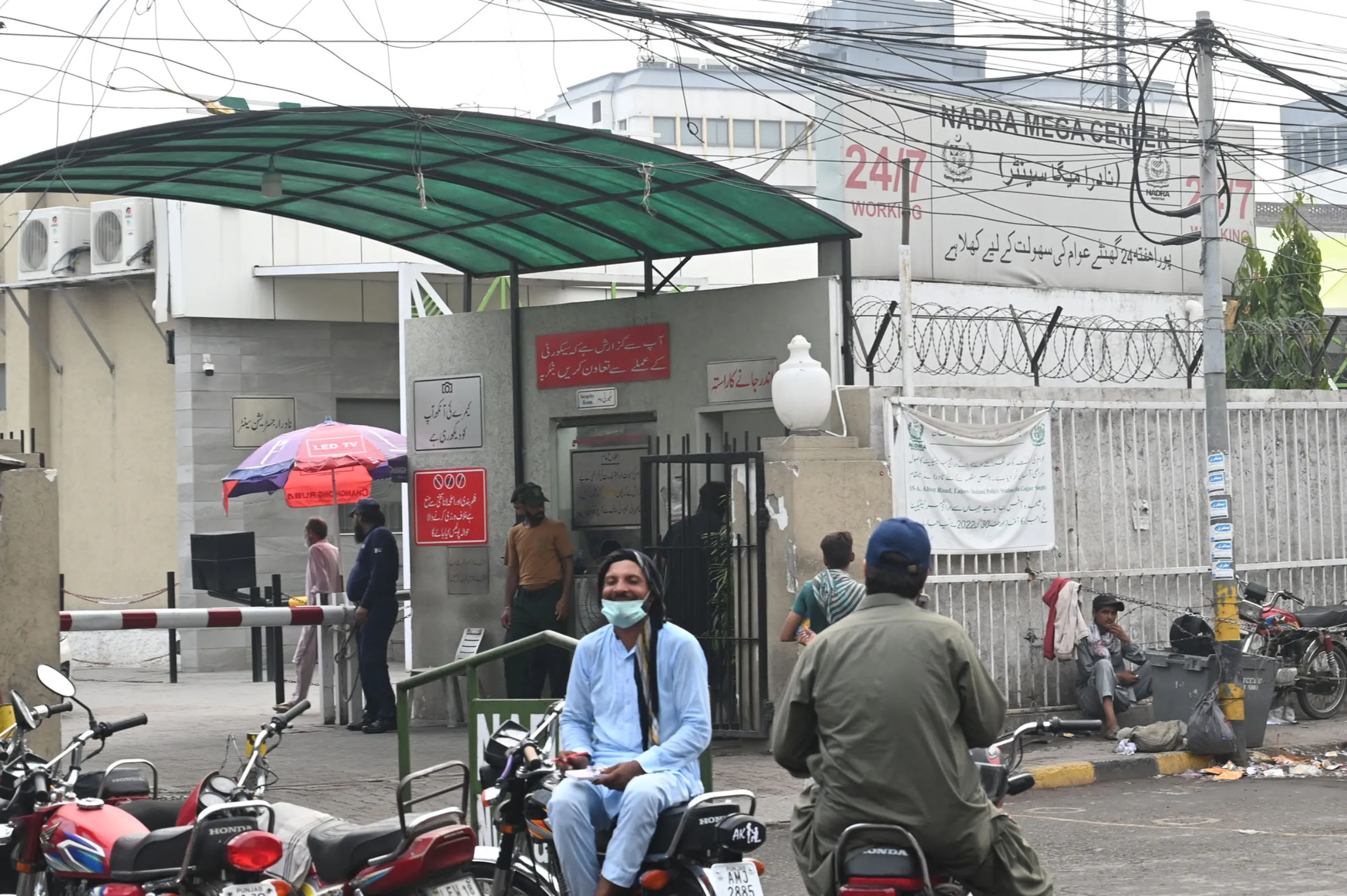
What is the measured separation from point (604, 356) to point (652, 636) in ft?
28.1

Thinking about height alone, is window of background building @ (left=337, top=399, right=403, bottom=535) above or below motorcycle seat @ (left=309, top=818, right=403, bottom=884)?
above

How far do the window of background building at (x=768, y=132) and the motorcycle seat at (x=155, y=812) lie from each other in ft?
199

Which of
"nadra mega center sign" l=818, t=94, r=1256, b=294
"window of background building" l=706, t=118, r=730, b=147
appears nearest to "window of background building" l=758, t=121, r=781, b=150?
"window of background building" l=706, t=118, r=730, b=147

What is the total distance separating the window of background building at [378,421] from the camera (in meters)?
25.1

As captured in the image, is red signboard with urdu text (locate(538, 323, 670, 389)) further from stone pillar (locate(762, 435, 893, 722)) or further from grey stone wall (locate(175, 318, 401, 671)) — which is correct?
grey stone wall (locate(175, 318, 401, 671))

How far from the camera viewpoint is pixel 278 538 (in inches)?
957

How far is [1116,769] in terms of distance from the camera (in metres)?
11.9

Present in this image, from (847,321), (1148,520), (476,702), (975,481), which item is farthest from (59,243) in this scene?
(476,702)

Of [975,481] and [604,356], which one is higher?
[604,356]

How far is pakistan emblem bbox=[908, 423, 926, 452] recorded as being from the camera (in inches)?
502

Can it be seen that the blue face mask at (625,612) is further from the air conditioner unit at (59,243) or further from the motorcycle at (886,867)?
the air conditioner unit at (59,243)

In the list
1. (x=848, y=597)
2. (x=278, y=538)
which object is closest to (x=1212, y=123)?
(x=848, y=597)

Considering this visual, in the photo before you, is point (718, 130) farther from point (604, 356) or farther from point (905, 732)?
point (905, 732)

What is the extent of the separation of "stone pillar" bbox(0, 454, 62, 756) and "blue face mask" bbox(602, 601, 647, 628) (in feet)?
18.7
